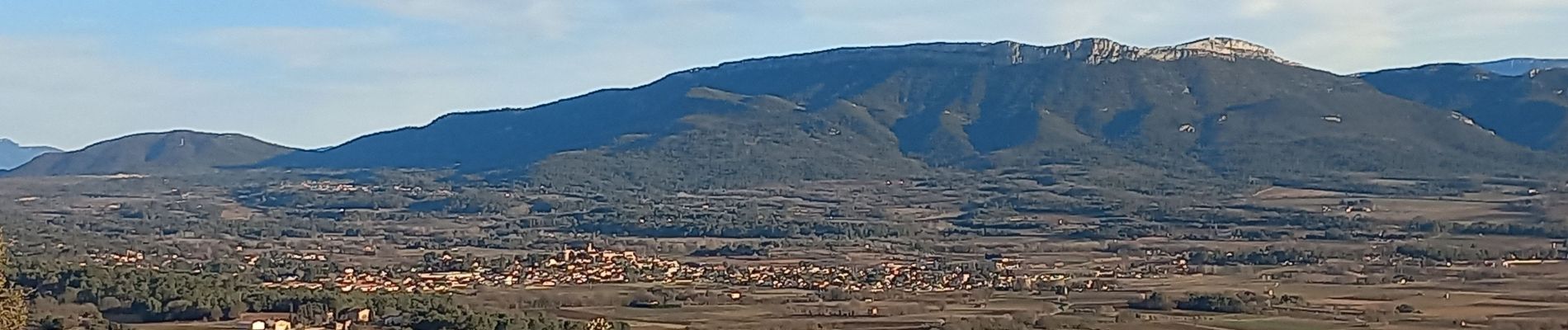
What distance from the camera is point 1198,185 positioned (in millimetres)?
146750

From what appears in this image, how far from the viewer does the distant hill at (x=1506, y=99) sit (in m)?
170

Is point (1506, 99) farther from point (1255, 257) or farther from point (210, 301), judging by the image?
point (210, 301)

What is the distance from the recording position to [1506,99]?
184 meters

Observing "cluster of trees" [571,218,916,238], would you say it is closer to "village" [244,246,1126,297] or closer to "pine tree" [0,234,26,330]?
"village" [244,246,1126,297]

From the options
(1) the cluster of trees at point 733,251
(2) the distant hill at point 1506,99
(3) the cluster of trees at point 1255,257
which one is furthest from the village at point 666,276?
(2) the distant hill at point 1506,99

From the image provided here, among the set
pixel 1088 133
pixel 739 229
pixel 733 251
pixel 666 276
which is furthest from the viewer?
pixel 1088 133

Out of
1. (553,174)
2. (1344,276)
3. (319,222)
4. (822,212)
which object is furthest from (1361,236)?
(553,174)

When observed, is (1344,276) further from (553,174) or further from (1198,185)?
(553,174)

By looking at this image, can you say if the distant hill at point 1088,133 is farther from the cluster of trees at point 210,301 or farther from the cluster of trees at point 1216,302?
the cluster of trees at point 210,301

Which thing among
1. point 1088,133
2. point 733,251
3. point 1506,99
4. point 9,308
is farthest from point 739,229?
point 9,308

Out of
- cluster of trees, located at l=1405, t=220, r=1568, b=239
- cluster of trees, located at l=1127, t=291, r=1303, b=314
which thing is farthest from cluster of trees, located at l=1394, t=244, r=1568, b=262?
cluster of trees, located at l=1127, t=291, r=1303, b=314

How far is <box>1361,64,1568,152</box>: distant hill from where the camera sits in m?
170

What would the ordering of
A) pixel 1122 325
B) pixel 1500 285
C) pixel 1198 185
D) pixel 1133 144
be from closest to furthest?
pixel 1122 325
pixel 1500 285
pixel 1198 185
pixel 1133 144

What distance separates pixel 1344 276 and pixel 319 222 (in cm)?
7409
